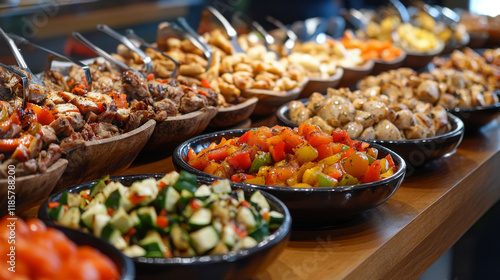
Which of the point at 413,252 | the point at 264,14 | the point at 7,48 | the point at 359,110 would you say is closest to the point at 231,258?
the point at 413,252

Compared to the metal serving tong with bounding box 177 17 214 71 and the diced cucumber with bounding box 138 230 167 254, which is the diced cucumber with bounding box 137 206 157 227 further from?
the metal serving tong with bounding box 177 17 214 71

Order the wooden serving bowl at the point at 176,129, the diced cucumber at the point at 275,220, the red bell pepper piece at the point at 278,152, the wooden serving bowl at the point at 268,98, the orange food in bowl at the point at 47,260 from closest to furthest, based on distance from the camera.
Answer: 1. the orange food in bowl at the point at 47,260
2. the diced cucumber at the point at 275,220
3. the red bell pepper piece at the point at 278,152
4. the wooden serving bowl at the point at 176,129
5. the wooden serving bowl at the point at 268,98

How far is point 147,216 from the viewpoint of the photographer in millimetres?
1304

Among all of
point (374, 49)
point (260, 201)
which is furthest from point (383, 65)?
point (260, 201)

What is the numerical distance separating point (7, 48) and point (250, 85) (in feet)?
3.87

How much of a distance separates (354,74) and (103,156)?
89.2 inches

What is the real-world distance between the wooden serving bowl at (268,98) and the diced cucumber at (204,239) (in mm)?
1705

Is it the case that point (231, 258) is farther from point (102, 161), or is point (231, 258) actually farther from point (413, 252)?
point (413, 252)

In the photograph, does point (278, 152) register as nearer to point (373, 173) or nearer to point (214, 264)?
point (373, 173)

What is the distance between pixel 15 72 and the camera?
6.51 ft

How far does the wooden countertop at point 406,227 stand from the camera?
5.40 ft

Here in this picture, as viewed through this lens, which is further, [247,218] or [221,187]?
[221,187]

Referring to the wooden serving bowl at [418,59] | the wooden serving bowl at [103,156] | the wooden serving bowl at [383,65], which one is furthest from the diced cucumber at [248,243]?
the wooden serving bowl at [418,59]

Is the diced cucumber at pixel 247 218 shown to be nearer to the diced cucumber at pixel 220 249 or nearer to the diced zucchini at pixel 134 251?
the diced cucumber at pixel 220 249
